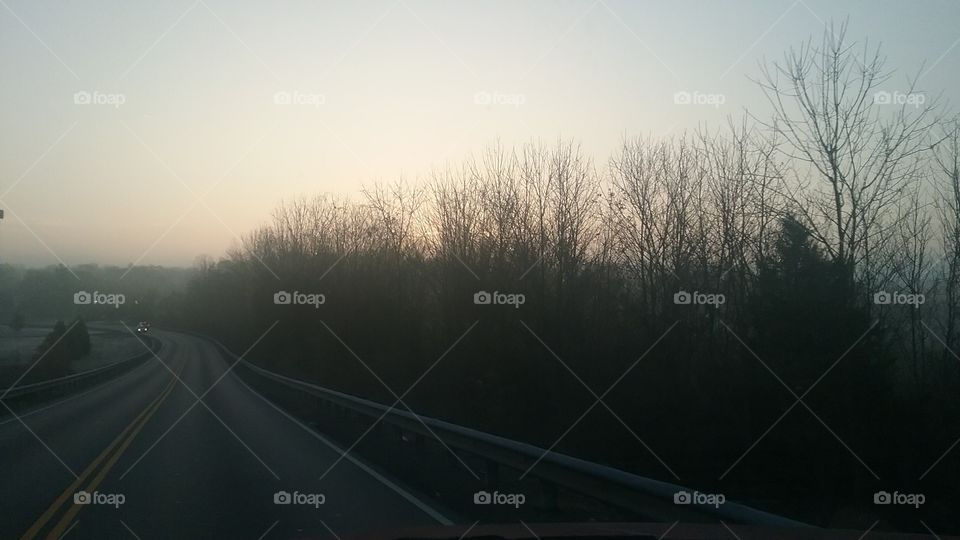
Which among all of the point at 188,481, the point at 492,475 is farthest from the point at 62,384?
the point at 492,475

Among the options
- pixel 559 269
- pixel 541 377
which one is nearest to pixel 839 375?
pixel 541 377

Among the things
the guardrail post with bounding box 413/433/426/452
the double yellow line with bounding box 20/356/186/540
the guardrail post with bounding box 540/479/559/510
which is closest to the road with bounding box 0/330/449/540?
the double yellow line with bounding box 20/356/186/540

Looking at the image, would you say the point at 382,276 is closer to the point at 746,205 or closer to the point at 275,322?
the point at 275,322

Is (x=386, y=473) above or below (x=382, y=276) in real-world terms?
below

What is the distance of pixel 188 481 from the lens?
12.5m

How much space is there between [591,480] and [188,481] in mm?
7043

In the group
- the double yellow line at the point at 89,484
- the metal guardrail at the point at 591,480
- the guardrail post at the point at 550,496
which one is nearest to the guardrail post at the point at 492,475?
the metal guardrail at the point at 591,480

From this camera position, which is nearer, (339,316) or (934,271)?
(934,271)

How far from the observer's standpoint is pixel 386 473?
13602 millimetres

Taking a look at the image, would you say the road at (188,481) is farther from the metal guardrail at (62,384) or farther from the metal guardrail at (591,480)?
the metal guardrail at (62,384)

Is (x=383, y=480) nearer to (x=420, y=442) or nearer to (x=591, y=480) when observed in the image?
(x=420, y=442)

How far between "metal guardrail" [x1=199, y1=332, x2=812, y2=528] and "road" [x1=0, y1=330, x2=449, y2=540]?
108 centimetres

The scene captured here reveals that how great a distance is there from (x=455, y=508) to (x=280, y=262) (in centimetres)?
4711

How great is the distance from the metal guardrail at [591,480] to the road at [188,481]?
1078mm
